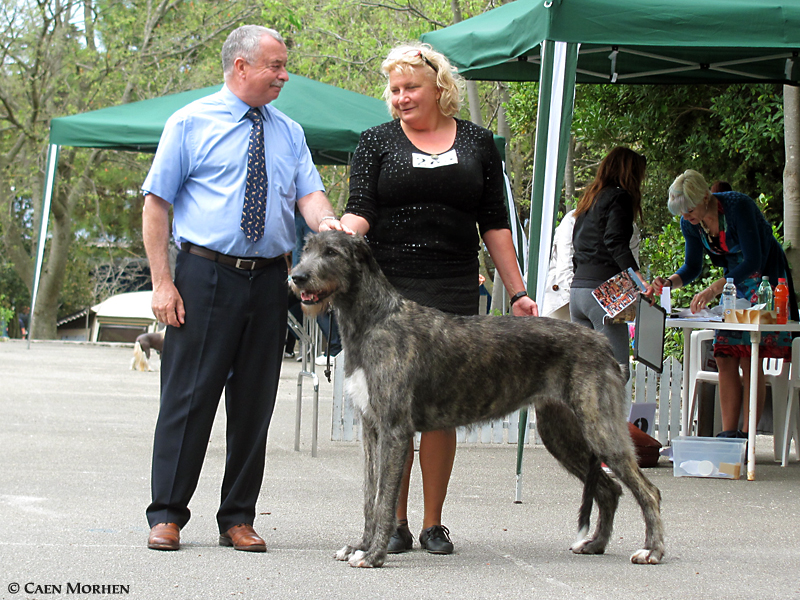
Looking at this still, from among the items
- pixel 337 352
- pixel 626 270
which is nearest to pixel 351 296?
pixel 626 270

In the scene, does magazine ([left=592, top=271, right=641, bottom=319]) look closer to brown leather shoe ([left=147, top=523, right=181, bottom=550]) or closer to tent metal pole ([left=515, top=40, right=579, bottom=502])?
tent metal pole ([left=515, top=40, right=579, bottom=502])

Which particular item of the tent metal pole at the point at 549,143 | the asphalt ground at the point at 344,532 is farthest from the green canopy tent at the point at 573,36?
the asphalt ground at the point at 344,532

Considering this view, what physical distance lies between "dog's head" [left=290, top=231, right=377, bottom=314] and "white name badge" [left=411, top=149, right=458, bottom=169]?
0.57 meters

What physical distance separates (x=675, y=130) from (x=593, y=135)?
109 centimetres

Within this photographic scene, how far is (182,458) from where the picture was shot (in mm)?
4523

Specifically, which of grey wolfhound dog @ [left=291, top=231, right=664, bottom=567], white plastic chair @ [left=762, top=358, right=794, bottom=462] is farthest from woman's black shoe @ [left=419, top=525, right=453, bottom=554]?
white plastic chair @ [left=762, top=358, right=794, bottom=462]

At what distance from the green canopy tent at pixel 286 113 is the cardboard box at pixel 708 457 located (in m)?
4.37

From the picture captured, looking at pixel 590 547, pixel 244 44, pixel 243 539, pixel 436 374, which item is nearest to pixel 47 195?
pixel 244 44

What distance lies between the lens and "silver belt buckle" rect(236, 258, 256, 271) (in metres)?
4.51

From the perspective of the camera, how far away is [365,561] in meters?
4.23

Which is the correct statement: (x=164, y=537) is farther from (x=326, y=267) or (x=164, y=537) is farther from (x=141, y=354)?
(x=141, y=354)

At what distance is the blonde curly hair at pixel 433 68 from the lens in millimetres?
4617

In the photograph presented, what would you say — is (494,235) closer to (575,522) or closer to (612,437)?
(612,437)

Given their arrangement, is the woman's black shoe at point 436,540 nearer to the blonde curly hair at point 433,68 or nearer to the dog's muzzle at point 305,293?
the dog's muzzle at point 305,293
